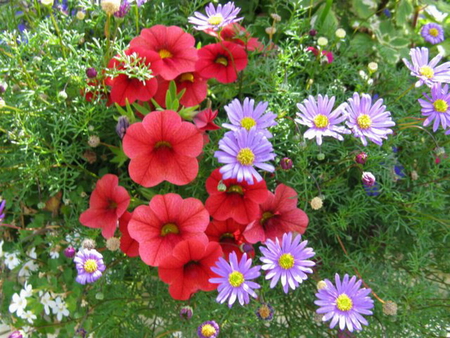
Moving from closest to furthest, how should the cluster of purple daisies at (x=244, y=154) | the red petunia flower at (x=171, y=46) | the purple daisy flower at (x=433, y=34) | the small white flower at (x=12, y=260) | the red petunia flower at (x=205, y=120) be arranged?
1. the cluster of purple daisies at (x=244, y=154)
2. the red petunia flower at (x=205, y=120)
3. the red petunia flower at (x=171, y=46)
4. the small white flower at (x=12, y=260)
5. the purple daisy flower at (x=433, y=34)

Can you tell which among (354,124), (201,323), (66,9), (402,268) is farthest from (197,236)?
(66,9)

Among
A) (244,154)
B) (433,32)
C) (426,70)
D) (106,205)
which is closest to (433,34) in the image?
(433,32)

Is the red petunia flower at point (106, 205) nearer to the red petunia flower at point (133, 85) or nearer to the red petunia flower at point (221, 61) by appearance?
the red petunia flower at point (133, 85)

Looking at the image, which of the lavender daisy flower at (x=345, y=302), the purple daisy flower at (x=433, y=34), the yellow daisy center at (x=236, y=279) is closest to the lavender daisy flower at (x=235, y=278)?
the yellow daisy center at (x=236, y=279)

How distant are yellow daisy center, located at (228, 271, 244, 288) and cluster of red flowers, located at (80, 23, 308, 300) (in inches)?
2.5

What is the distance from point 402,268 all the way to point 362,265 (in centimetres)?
12

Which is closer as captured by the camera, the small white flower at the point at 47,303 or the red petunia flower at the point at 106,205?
the red petunia flower at the point at 106,205

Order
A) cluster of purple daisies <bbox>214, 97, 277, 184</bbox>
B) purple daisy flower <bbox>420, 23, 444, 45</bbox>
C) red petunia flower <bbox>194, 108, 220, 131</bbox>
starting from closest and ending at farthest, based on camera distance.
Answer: cluster of purple daisies <bbox>214, 97, 277, 184</bbox> < red petunia flower <bbox>194, 108, 220, 131</bbox> < purple daisy flower <bbox>420, 23, 444, 45</bbox>


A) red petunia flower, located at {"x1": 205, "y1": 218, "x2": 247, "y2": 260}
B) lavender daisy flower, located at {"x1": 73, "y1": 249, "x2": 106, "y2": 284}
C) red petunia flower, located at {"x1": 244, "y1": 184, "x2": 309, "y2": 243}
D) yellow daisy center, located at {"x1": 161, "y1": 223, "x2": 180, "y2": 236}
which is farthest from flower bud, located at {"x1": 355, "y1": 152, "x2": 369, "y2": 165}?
lavender daisy flower, located at {"x1": 73, "y1": 249, "x2": 106, "y2": 284}

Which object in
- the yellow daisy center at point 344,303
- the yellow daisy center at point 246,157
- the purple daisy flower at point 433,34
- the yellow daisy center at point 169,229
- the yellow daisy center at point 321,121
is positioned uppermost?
the purple daisy flower at point 433,34

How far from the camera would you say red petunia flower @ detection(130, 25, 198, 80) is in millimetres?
885

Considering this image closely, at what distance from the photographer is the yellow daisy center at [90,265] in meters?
0.78

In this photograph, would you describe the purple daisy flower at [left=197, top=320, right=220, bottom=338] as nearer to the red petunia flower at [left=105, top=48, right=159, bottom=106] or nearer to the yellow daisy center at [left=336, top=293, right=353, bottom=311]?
the yellow daisy center at [left=336, top=293, right=353, bottom=311]

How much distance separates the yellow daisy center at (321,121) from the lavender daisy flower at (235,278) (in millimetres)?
241
